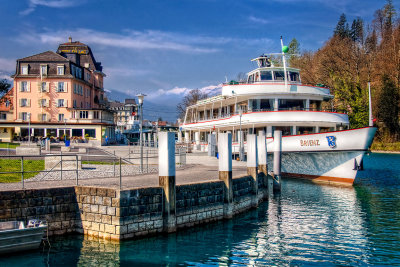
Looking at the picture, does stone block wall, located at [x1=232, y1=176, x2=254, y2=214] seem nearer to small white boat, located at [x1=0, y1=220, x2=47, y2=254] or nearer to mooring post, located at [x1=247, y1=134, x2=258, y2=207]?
mooring post, located at [x1=247, y1=134, x2=258, y2=207]

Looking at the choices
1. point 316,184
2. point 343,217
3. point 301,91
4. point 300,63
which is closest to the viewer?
point 343,217

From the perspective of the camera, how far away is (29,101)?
5419 cm

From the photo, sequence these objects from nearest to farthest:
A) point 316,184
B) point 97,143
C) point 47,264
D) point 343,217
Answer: point 47,264, point 343,217, point 316,184, point 97,143

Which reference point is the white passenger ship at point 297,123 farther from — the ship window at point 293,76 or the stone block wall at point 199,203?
the stone block wall at point 199,203

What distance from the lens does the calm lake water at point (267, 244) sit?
989 cm

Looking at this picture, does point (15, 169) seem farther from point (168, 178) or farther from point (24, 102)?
point (24, 102)

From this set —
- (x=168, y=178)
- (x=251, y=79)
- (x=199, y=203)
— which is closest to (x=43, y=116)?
(x=251, y=79)

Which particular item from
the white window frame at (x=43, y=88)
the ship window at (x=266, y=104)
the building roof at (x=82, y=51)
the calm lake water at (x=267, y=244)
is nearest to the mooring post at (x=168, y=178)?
the calm lake water at (x=267, y=244)

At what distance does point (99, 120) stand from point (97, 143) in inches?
200

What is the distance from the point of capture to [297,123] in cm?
2553

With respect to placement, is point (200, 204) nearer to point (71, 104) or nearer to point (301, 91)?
point (301, 91)

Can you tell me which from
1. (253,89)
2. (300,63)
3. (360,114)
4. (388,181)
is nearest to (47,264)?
(253,89)

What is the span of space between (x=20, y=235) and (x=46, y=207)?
55.0 inches

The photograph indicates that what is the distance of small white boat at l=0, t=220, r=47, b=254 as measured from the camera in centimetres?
983
